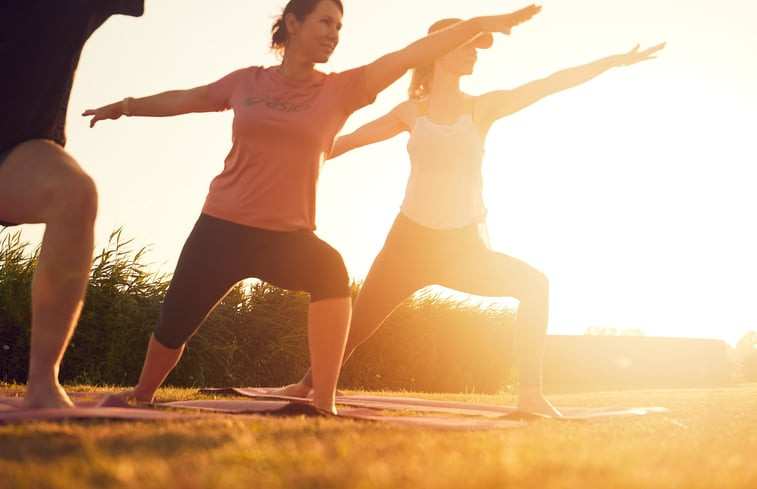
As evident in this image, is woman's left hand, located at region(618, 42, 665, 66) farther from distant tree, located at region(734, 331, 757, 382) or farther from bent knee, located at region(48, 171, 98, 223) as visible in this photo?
distant tree, located at region(734, 331, 757, 382)

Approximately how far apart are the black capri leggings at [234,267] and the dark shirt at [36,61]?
1082mm

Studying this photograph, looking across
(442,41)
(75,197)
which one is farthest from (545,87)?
(75,197)

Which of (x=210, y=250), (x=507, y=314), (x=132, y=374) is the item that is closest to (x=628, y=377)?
(x=507, y=314)

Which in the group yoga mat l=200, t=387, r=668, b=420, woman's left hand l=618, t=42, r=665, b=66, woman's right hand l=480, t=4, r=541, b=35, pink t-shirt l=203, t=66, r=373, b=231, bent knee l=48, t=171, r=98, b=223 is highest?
woman's left hand l=618, t=42, r=665, b=66

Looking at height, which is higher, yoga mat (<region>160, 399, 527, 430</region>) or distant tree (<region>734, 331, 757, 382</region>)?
distant tree (<region>734, 331, 757, 382</region>)

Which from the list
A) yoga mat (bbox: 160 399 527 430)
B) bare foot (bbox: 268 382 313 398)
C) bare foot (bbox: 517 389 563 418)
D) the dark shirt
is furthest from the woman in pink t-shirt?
bare foot (bbox: 268 382 313 398)

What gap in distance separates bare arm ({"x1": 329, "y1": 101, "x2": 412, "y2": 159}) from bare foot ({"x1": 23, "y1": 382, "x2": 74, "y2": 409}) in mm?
2956

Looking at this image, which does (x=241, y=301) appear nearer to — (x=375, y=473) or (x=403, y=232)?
(x=403, y=232)

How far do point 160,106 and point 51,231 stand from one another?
1.56 metres

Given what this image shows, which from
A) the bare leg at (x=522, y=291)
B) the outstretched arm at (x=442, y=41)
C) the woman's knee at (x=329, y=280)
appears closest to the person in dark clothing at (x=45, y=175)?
the woman's knee at (x=329, y=280)

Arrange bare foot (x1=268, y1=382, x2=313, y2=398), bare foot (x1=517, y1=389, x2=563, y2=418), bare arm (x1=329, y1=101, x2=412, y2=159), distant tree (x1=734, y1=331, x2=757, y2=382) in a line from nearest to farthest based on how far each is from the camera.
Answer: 1. bare foot (x1=517, y1=389, x2=563, y2=418)
2. bare arm (x1=329, y1=101, x2=412, y2=159)
3. bare foot (x1=268, y1=382, x2=313, y2=398)
4. distant tree (x1=734, y1=331, x2=757, y2=382)

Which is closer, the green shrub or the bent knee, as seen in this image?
the bent knee

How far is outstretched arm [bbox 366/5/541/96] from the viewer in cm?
455

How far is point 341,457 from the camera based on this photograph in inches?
110
